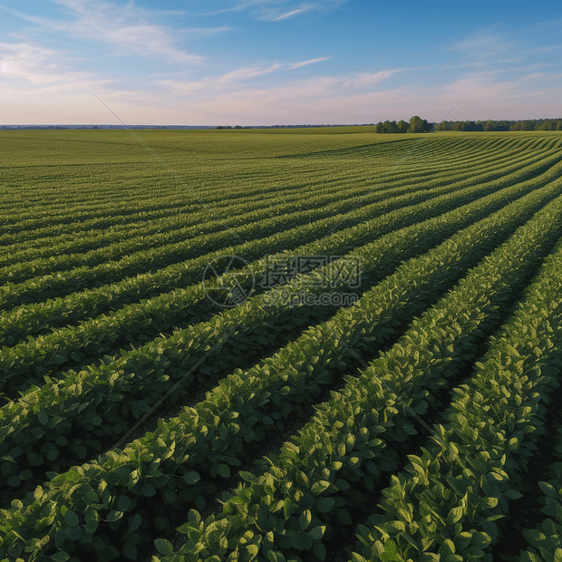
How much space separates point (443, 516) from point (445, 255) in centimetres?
889

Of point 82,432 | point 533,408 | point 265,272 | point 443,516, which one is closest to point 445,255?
point 265,272

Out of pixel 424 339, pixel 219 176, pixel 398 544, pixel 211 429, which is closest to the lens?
→ pixel 398 544

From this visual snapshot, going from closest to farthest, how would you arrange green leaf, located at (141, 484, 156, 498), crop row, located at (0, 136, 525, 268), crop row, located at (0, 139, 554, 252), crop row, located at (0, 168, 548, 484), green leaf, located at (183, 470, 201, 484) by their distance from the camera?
1. green leaf, located at (141, 484, 156, 498)
2. green leaf, located at (183, 470, 201, 484)
3. crop row, located at (0, 168, 548, 484)
4. crop row, located at (0, 136, 525, 268)
5. crop row, located at (0, 139, 554, 252)

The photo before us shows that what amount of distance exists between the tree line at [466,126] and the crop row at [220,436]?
122484mm

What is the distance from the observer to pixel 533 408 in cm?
436

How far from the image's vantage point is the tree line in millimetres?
113594

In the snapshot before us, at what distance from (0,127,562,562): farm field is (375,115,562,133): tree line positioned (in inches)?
4597

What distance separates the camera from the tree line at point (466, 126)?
11359 centimetres

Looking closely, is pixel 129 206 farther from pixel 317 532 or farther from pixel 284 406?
pixel 317 532

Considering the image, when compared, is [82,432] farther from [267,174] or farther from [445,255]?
[267,174]

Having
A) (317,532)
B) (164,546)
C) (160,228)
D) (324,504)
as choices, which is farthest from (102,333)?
(160,228)

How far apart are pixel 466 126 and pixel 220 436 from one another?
162 metres

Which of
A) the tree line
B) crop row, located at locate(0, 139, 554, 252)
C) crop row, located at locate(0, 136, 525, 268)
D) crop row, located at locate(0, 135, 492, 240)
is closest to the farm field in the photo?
crop row, located at locate(0, 136, 525, 268)

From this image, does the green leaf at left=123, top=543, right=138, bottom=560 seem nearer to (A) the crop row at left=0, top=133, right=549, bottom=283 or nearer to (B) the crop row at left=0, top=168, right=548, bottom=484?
(B) the crop row at left=0, top=168, right=548, bottom=484
